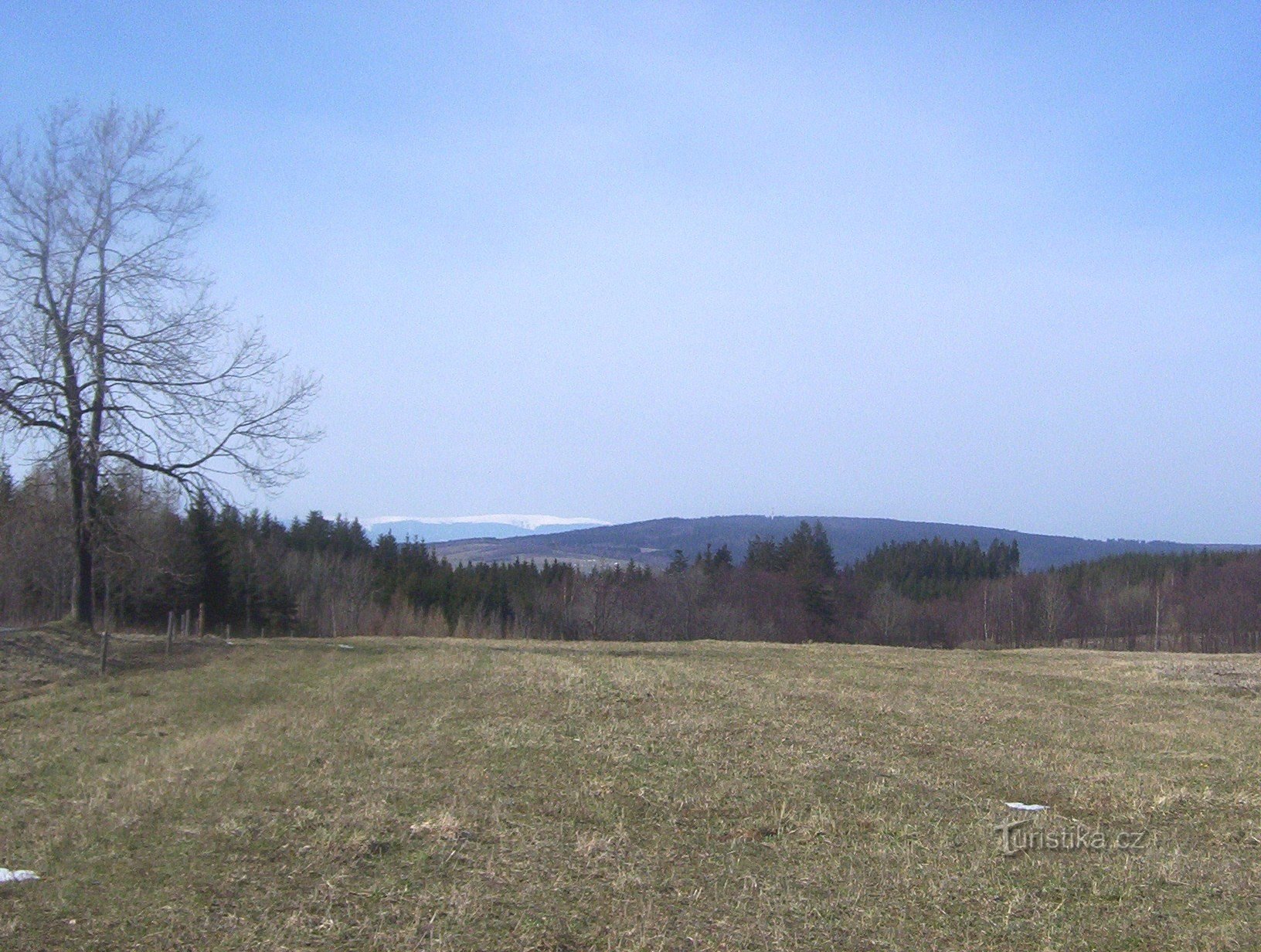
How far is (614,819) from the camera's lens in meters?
8.34

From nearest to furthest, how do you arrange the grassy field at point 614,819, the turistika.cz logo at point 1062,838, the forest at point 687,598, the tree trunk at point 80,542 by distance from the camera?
the grassy field at point 614,819, the turistika.cz logo at point 1062,838, the tree trunk at point 80,542, the forest at point 687,598

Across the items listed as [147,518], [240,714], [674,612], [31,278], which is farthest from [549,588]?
[240,714]

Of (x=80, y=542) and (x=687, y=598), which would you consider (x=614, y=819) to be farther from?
(x=687, y=598)

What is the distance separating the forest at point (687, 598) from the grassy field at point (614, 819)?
4010 cm

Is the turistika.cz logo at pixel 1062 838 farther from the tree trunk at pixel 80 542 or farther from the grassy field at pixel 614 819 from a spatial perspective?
the tree trunk at pixel 80 542

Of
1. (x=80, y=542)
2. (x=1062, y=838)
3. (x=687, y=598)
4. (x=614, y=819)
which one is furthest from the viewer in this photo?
(x=687, y=598)

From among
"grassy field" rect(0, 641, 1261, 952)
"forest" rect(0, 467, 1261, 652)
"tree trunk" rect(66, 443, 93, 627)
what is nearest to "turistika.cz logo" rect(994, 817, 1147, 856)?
"grassy field" rect(0, 641, 1261, 952)

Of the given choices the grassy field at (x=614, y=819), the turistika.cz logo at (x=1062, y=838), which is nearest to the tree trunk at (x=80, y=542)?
the grassy field at (x=614, y=819)

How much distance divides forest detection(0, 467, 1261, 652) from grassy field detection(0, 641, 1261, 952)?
40.1m

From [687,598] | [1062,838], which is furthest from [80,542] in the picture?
[687,598]

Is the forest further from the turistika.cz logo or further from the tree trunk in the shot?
the turistika.cz logo

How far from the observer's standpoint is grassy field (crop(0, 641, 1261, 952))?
5.96m

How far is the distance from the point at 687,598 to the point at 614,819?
248 ft

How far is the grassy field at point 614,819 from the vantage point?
596 centimetres
